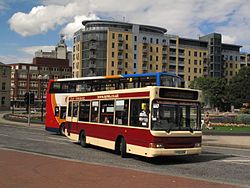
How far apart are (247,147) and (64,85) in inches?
549

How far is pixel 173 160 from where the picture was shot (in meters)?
15.0

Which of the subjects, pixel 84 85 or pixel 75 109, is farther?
pixel 84 85

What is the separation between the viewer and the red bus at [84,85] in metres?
22.3

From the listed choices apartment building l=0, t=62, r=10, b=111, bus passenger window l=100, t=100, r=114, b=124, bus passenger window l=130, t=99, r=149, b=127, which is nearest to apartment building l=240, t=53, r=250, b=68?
apartment building l=0, t=62, r=10, b=111

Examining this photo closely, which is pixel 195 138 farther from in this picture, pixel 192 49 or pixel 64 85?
pixel 192 49

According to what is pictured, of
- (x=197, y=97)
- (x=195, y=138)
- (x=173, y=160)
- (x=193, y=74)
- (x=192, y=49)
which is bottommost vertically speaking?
(x=173, y=160)

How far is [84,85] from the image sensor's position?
2659 cm

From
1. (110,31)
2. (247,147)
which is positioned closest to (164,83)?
(247,147)

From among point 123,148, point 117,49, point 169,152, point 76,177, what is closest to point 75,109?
point 123,148

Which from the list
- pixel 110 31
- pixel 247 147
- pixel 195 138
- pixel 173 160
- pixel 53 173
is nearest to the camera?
pixel 53 173

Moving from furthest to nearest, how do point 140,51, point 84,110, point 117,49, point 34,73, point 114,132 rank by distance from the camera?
1. point 34,73
2. point 140,51
3. point 117,49
4. point 84,110
5. point 114,132

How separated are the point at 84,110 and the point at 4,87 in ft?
298

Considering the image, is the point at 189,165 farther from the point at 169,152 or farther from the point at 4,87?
the point at 4,87

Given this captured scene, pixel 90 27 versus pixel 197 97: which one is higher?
pixel 90 27
